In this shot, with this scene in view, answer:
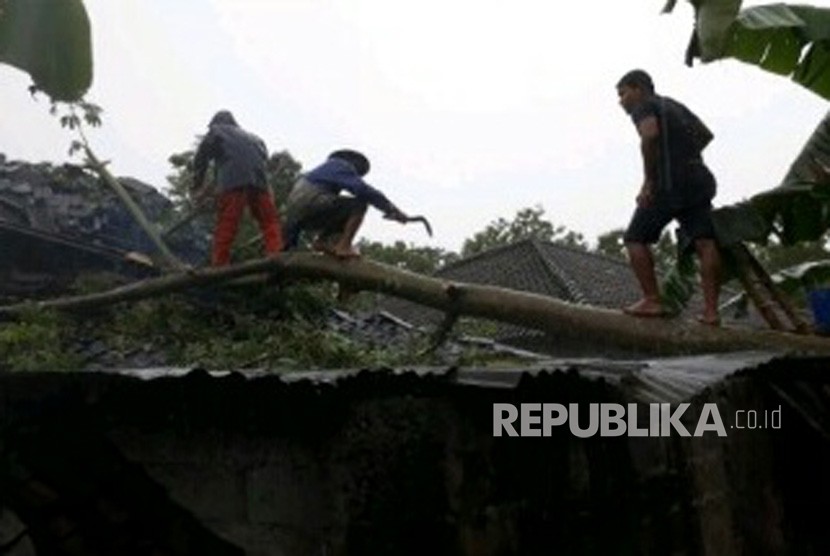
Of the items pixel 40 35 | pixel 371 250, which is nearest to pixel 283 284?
pixel 40 35

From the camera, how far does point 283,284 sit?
271 inches

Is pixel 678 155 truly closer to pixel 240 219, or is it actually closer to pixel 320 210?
pixel 320 210

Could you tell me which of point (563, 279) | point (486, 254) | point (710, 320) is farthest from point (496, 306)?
point (486, 254)

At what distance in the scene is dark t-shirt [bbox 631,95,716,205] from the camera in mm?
5074

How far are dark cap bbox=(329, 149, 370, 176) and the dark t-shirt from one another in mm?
2191

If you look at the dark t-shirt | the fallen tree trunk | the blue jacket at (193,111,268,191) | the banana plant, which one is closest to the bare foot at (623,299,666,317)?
the fallen tree trunk

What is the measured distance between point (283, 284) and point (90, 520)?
11.7ft

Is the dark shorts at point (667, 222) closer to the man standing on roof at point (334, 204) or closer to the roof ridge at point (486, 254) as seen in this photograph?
the man standing on roof at point (334, 204)

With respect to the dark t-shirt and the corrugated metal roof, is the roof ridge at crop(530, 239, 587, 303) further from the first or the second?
the corrugated metal roof

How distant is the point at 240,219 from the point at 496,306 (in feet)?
7.24

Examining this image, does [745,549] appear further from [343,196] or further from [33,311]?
[33,311]

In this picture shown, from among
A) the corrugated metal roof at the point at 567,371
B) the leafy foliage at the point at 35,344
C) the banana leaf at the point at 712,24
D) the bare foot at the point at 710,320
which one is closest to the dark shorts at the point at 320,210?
the leafy foliage at the point at 35,344

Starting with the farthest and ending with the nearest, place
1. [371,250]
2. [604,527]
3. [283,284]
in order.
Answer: [371,250] < [283,284] < [604,527]

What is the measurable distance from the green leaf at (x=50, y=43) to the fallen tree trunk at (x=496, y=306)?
2395 mm
